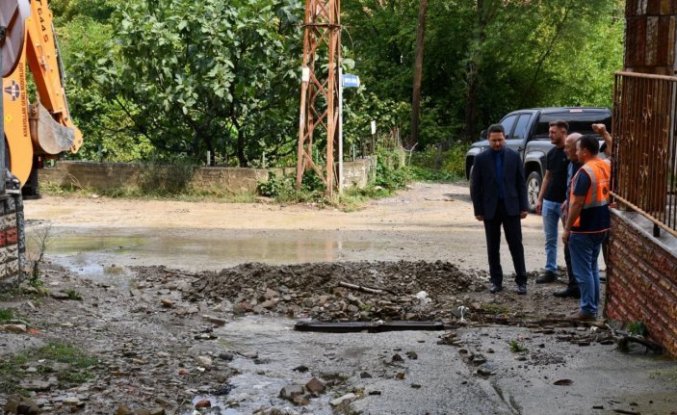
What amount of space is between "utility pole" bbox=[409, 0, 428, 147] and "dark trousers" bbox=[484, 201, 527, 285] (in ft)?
64.5

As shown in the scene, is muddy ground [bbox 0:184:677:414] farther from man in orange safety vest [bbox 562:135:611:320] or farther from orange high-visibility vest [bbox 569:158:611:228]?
orange high-visibility vest [bbox 569:158:611:228]

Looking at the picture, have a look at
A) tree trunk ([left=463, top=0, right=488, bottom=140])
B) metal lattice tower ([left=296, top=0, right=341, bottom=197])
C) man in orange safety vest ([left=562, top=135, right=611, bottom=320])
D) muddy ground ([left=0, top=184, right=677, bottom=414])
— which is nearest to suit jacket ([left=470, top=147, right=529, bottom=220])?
muddy ground ([left=0, top=184, right=677, bottom=414])

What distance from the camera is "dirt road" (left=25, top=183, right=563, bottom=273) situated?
13477mm

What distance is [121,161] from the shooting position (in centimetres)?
2242

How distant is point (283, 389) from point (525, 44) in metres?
25.1

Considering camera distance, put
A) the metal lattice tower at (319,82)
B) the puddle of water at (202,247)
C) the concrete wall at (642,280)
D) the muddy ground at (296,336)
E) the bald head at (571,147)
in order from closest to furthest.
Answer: the muddy ground at (296,336), the concrete wall at (642,280), the bald head at (571,147), the puddle of water at (202,247), the metal lattice tower at (319,82)

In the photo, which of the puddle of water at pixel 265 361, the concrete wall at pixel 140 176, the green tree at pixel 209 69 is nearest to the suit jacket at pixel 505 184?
the puddle of water at pixel 265 361

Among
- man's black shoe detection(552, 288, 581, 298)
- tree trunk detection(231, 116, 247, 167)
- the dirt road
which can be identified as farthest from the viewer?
tree trunk detection(231, 116, 247, 167)

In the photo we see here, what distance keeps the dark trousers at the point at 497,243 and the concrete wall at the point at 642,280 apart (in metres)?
1.96

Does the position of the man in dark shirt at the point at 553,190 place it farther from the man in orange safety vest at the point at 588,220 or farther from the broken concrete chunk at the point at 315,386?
the broken concrete chunk at the point at 315,386

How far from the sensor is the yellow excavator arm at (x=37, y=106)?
48.6 ft

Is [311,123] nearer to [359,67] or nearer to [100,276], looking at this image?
[100,276]

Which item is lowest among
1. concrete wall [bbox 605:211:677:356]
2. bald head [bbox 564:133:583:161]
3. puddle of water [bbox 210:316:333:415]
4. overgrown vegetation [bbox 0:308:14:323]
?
puddle of water [bbox 210:316:333:415]

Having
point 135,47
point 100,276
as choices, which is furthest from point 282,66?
point 100,276
